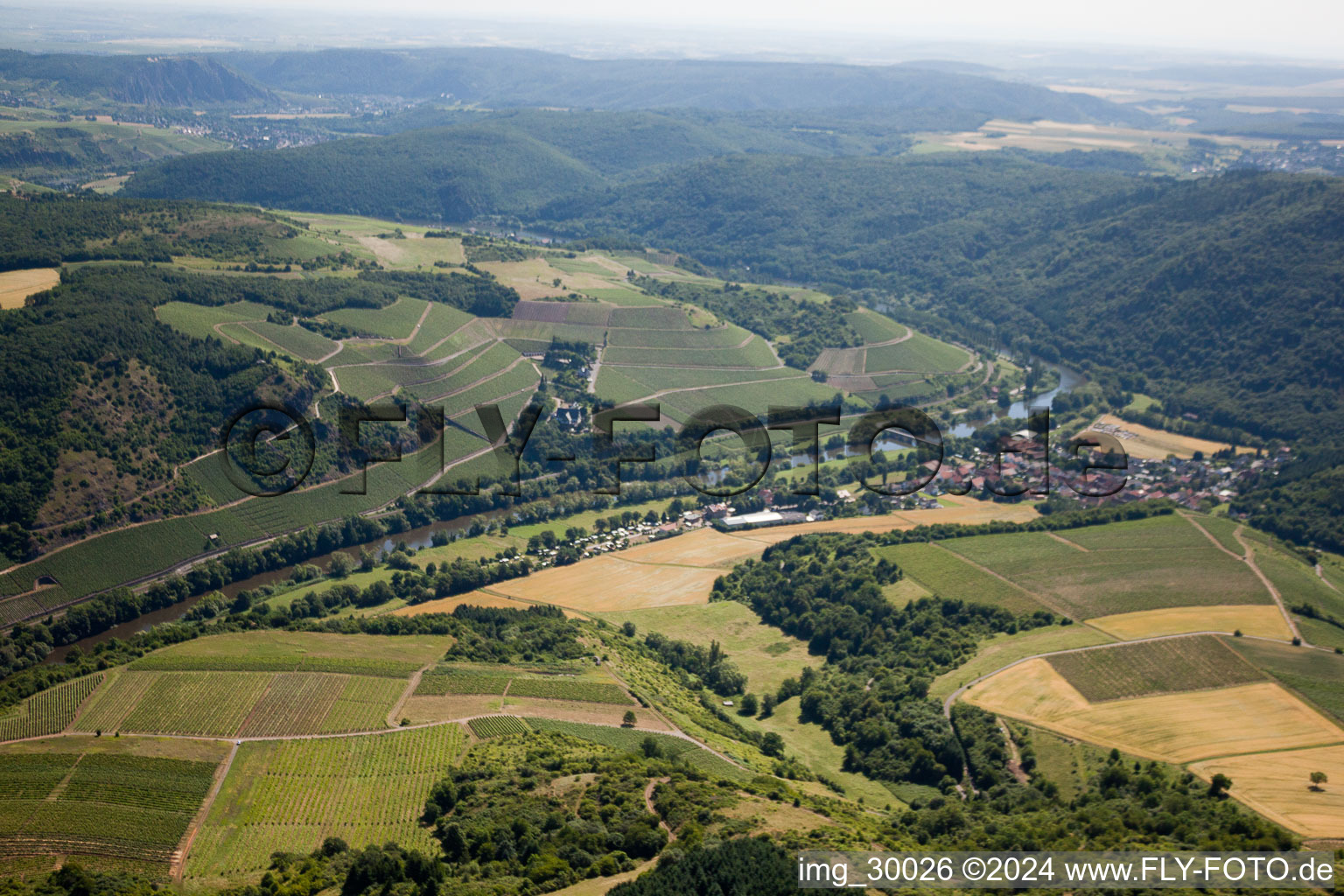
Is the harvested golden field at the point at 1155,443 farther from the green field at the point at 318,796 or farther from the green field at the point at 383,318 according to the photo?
the green field at the point at 318,796

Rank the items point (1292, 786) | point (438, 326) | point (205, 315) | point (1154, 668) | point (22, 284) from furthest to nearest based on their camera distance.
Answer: point (438, 326), point (205, 315), point (22, 284), point (1154, 668), point (1292, 786)

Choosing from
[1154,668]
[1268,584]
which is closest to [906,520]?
[1268,584]

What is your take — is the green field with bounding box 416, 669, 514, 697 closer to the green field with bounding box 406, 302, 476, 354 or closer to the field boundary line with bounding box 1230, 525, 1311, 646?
the field boundary line with bounding box 1230, 525, 1311, 646

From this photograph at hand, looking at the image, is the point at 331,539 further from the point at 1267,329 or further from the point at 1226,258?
the point at 1226,258

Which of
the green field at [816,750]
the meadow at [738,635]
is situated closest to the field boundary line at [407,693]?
the meadow at [738,635]

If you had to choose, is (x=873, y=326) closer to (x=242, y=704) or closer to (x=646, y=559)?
(x=646, y=559)

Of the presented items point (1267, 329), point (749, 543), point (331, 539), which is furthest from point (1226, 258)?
point (331, 539)
